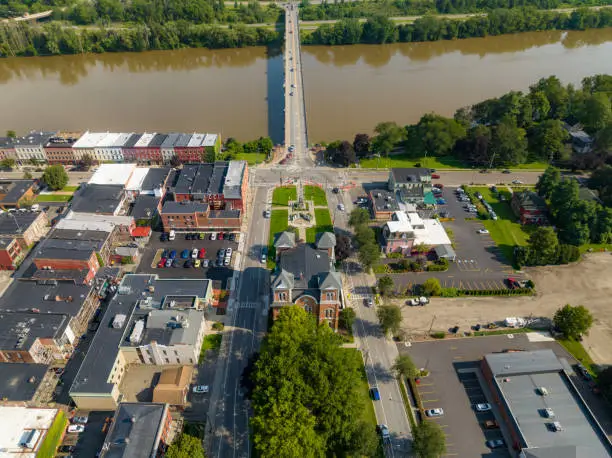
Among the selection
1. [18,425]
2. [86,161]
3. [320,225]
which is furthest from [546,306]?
[86,161]

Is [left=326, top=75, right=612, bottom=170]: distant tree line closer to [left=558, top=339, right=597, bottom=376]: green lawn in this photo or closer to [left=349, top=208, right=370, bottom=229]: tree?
[left=349, top=208, right=370, bottom=229]: tree

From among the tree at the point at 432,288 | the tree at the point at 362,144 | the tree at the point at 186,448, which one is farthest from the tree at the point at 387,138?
the tree at the point at 186,448

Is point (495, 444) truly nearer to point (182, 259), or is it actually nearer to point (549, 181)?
point (182, 259)

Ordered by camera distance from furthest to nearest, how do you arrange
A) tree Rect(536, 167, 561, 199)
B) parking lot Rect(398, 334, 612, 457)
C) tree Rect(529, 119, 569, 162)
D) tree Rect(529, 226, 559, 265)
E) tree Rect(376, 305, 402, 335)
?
1. tree Rect(529, 119, 569, 162)
2. tree Rect(536, 167, 561, 199)
3. tree Rect(529, 226, 559, 265)
4. tree Rect(376, 305, 402, 335)
5. parking lot Rect(398, 334, 612, 457)

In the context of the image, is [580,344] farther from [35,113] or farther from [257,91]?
[35,113]

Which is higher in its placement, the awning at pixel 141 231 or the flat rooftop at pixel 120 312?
the awning at pixel 141 231

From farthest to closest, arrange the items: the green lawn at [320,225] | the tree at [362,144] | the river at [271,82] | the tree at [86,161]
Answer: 1. the river at [271,82]
2. the tree at [362,144]
3. the tree at [86,161]
4. the green lawn at [320,225]

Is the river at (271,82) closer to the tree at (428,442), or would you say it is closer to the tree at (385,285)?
the tree at (385,285)

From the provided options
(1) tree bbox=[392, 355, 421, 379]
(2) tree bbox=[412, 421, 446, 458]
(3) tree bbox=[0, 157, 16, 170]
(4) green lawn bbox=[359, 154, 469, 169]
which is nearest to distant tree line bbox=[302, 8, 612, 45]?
(4) green lawn bbox=[359, 154, 469, 169]
